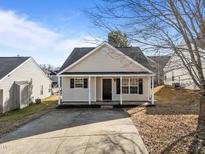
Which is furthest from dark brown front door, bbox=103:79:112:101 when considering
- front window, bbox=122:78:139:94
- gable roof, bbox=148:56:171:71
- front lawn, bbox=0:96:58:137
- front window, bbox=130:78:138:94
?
gable roof, bbox=148:56:171:71

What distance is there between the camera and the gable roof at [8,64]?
20.0 m

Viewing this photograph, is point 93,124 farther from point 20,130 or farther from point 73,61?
point 73,61

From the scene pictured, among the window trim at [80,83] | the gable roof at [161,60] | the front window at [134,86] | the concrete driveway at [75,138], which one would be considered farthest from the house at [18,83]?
the gable roof at [161,60]

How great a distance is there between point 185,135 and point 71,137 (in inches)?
179

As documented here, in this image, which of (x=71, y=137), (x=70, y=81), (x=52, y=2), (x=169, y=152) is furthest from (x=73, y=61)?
(x=169, y=152)

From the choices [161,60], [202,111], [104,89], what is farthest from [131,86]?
[202,111]

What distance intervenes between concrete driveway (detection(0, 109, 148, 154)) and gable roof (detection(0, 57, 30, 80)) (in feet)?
30.7

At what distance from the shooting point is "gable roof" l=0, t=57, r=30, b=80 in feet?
65.5

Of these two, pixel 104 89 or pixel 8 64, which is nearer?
pixel 104 89

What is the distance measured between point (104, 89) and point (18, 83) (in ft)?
27.3

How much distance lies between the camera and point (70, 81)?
20.1 meters

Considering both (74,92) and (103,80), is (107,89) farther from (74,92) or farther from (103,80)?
(74,92)

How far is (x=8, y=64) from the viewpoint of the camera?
22062mm

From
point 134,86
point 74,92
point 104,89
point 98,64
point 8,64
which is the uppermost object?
point 8,64
